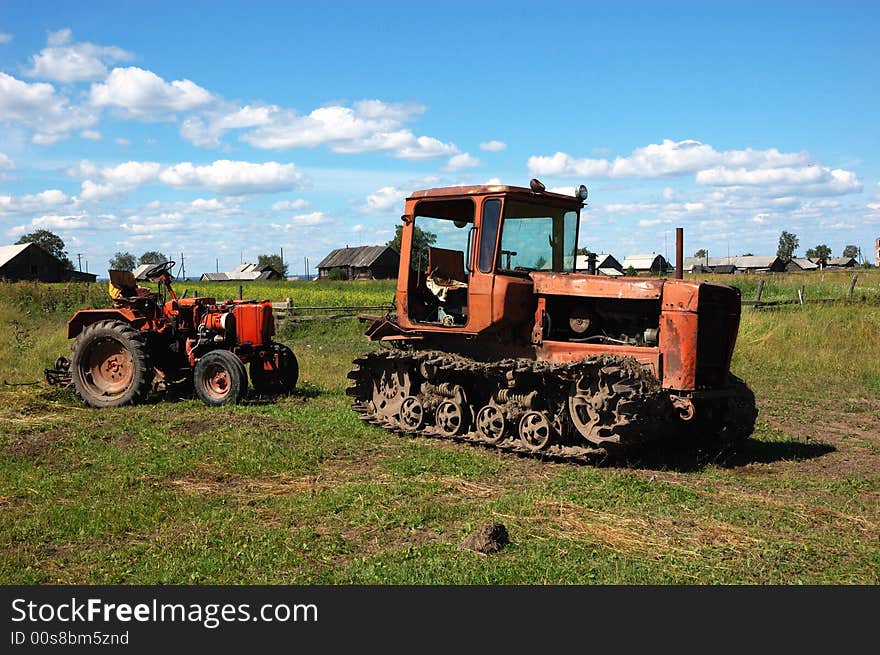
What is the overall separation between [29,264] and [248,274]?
1350 inches

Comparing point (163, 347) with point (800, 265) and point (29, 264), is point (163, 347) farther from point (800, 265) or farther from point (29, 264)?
point (800, 265)

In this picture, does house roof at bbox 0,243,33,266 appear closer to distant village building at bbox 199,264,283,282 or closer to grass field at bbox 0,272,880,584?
distant village building at bbox 199,264,283,282

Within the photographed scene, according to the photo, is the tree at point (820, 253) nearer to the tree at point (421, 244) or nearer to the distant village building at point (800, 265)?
the distant village building at point (800, 265)

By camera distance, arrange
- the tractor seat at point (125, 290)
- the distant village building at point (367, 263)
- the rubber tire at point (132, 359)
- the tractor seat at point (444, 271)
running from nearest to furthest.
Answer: the tractor seat at point (444, 271), the rubber tire at point (132, 359), the tractor seat at point (125, 290), the distant village building at point (367, 263)

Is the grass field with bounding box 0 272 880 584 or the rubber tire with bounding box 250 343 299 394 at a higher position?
the rubber tire with bounding box 250 343 299 394

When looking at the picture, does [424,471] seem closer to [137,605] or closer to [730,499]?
[730,499]

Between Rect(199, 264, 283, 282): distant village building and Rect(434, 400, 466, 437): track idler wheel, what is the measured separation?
71.7 meters

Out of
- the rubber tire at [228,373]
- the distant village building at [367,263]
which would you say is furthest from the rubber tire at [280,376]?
the distant village building at [367,263]

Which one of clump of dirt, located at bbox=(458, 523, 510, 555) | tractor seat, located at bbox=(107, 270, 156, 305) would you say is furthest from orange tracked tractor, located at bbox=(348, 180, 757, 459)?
tractor seat, located at bbox=(107, 270, 156, 305)

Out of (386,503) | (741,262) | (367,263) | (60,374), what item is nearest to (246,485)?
(386,503)

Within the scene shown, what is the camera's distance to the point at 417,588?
5.27 meters

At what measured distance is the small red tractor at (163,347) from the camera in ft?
42.6

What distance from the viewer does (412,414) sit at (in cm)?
1055

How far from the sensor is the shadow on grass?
9133 mm
